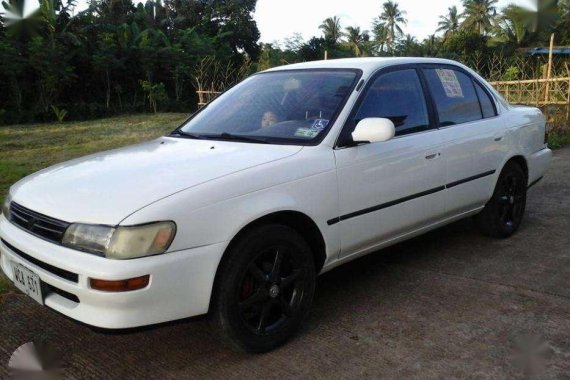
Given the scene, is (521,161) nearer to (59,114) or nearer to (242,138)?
(242,138)

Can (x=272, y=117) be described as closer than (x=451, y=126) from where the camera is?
Yes

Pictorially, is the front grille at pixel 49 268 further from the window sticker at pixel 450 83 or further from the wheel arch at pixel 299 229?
the window sticker at pixel 450 83

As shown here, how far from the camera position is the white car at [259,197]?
2.35 m

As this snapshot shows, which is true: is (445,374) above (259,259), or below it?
below

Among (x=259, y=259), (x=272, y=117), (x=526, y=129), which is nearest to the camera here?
(x=259, y=259)

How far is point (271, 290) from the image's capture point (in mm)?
2764

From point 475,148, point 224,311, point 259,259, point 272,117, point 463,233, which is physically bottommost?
point 463,233

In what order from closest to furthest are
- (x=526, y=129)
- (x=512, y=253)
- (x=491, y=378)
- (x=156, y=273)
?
(x=156, y=273)
(x=491, y=378)
(x=512, y=253)
(x=526, y=129)

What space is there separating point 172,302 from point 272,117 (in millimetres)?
1446

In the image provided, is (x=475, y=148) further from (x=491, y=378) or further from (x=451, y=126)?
(x=491, y=378)

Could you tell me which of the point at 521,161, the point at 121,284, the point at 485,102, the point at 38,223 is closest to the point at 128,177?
the point at 38,223

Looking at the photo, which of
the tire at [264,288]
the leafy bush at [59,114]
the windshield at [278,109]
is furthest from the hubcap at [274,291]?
the leafy bush at [59,114]

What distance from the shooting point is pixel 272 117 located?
3.39 meters

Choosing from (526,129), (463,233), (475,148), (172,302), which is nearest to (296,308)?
(172,302)
